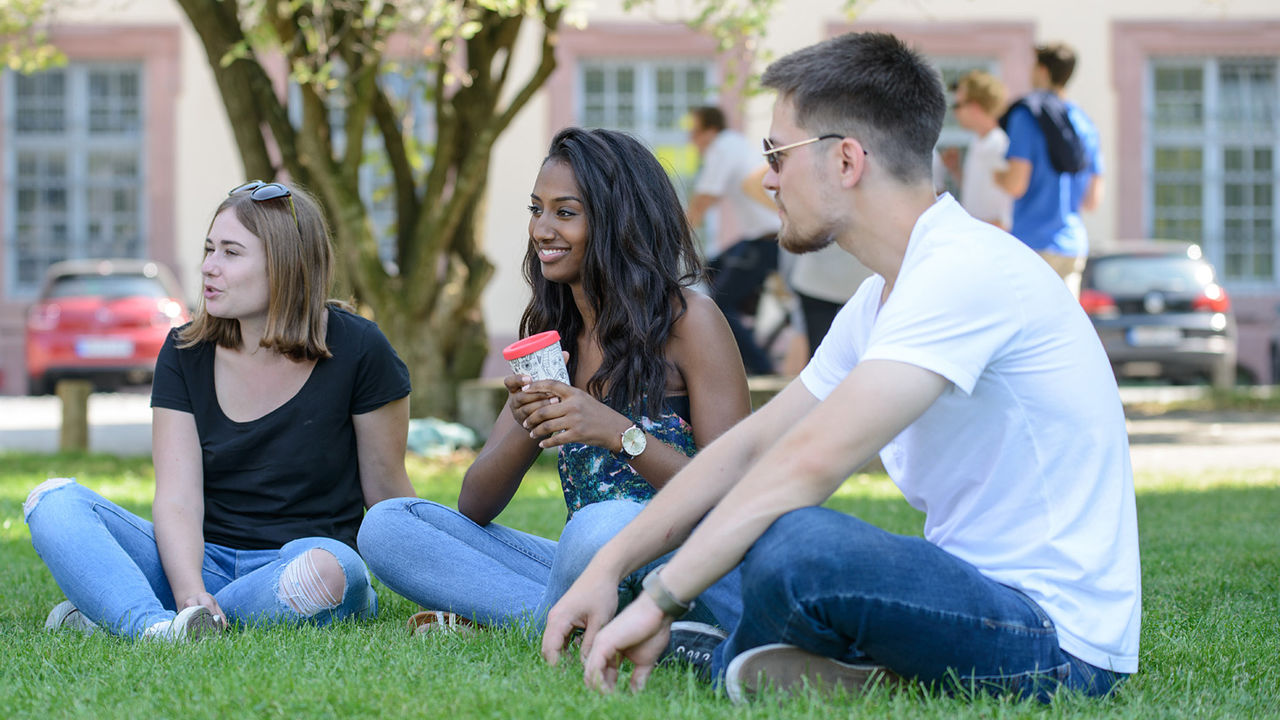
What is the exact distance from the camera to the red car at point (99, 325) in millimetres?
14375

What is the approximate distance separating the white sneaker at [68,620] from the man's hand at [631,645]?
1459mm

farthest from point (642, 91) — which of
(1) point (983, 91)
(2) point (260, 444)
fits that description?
(2) point (260, 444)

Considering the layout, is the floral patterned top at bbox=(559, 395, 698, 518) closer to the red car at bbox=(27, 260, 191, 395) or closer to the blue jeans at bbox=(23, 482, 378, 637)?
the blue jeans at bbox=(23, 482, 378, 637)

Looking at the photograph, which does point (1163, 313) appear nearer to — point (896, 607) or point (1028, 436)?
point (1028, 436)

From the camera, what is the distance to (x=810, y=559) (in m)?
2.18

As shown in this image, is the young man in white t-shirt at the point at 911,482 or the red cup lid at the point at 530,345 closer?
the young man in white t-shirt at the point at 911,482

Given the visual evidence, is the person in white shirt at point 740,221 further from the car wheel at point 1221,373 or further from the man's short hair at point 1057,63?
the car wheel at point 1221,373

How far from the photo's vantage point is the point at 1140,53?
16859mm

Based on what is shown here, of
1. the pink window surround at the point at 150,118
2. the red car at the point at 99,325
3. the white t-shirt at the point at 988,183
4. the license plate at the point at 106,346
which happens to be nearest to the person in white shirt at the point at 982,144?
the white t-shirt at the point at 988,183

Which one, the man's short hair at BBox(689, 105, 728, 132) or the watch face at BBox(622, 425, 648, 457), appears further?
the man's short hair at BBox(689, 105, 728, 132)

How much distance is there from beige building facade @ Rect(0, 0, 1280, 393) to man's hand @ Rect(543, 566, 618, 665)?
14167mm

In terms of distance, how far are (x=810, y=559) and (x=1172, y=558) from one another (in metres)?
2.73

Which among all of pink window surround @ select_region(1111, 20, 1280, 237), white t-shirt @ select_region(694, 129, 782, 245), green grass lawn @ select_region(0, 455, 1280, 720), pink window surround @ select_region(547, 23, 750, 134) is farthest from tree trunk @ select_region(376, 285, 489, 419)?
pink window surround @ select_region(1111, 20, 1280, 237)

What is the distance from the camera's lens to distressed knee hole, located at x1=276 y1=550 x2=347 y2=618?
10.5 feet
